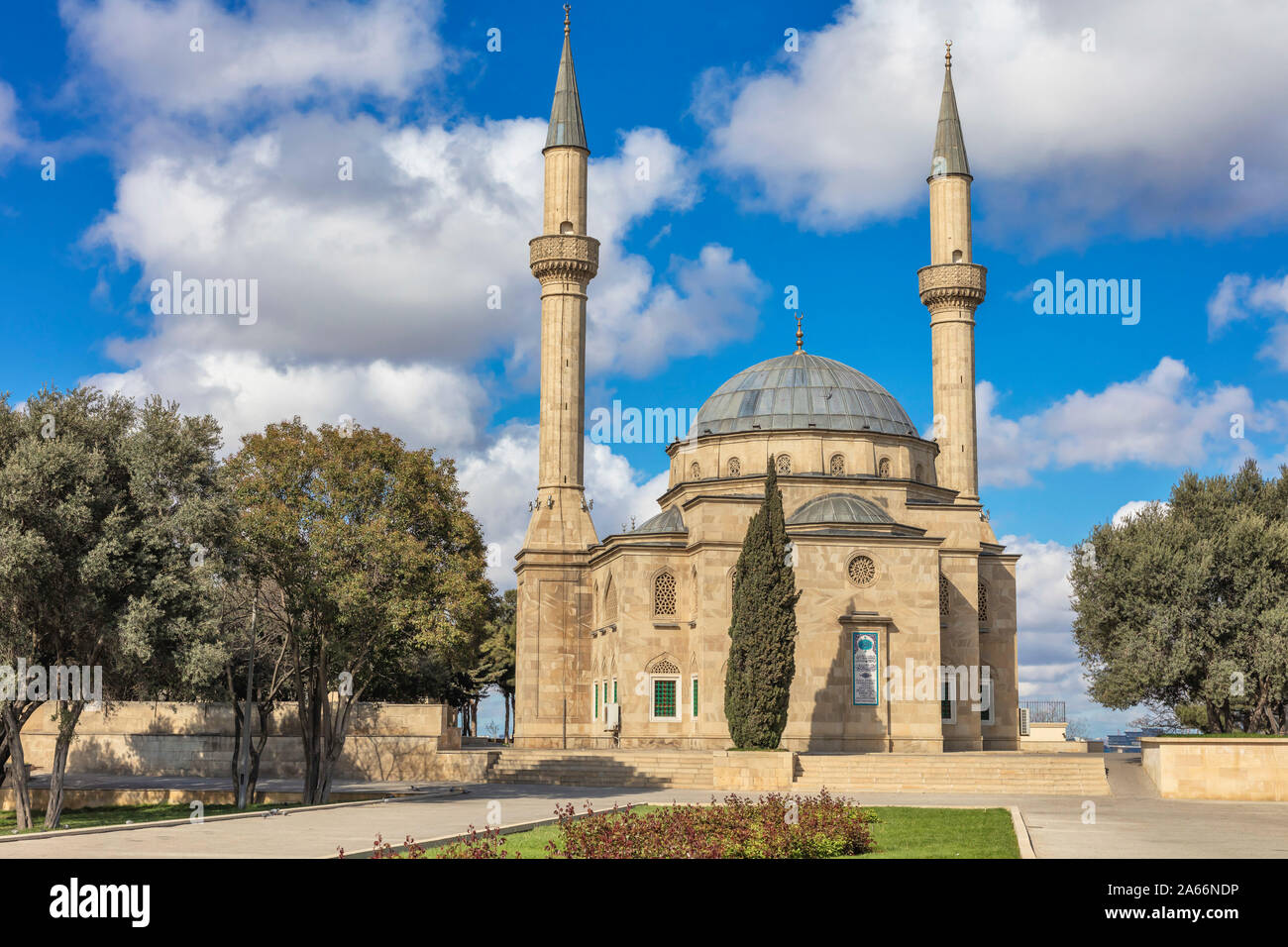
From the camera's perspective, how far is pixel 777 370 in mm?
48969

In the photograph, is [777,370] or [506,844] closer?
[506,844]

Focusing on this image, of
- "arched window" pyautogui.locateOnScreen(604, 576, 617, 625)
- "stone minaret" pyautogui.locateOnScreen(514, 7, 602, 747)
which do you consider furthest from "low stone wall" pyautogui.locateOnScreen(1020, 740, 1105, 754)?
"stone minaret" pyautogui.locateOnScreen(514, 7, 602, 747)

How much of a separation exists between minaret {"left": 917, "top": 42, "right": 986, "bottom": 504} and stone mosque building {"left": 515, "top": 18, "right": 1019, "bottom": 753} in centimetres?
8

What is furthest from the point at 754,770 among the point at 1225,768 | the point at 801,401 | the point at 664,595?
the point at 801,401

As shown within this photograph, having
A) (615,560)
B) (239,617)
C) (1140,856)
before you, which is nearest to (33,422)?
(239,617)

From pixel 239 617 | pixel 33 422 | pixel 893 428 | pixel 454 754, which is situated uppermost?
pixel 893 428

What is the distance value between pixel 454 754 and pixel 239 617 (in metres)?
11.3

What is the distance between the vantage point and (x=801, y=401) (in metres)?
47.0

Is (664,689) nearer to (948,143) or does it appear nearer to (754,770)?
(754,770)

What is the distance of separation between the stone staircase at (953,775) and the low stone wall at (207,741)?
1263cm

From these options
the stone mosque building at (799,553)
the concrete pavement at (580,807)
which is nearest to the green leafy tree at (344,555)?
the concrete pavement at (580,807)

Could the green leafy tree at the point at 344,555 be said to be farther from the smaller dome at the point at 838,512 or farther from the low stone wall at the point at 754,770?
the smaller dome at the point at 838,512

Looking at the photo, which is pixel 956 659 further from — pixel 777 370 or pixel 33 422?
pixel 33 422

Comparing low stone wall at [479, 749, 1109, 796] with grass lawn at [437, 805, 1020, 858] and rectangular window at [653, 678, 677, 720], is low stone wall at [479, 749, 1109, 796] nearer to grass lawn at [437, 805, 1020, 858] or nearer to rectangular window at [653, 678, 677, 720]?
grass lawn at [437, 805, 1020, 858]
